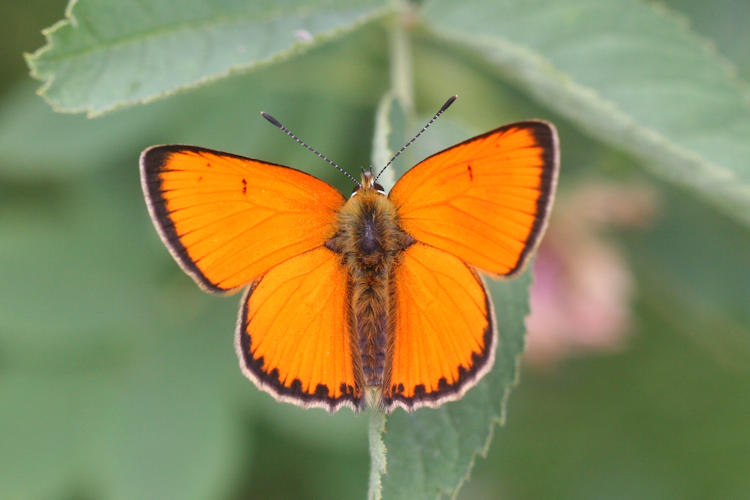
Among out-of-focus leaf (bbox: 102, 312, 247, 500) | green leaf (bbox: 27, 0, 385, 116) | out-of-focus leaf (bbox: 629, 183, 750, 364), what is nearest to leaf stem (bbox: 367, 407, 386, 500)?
green leaf (bbox: 27, 0, 385, 116)

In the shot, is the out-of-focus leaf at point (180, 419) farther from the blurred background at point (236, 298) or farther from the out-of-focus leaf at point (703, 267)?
the out-of-focus leaf at point (703, 267)

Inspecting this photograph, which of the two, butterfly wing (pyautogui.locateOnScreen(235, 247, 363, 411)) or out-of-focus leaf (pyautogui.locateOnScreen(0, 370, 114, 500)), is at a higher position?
butterfly wing (pyautogui.locateOnScreen(235, 247, 363, 411))

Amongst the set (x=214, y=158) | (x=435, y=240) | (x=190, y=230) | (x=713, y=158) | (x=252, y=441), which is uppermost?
(x=713, y=158)

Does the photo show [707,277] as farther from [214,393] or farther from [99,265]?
[99,265]

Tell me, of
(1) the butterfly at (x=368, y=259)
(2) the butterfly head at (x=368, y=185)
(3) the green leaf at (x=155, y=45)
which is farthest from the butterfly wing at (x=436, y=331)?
(3) the green leaf at (x=155, y=45)

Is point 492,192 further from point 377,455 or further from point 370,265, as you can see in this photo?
point 377,455

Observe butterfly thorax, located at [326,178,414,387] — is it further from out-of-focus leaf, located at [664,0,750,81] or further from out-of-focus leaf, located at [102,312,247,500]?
out-of-focus leaf, located at [664,0,750,81]

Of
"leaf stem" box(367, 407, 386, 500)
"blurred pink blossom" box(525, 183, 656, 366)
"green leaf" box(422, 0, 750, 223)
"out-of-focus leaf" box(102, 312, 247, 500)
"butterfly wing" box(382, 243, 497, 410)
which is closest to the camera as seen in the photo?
"leaf stem" box(367, 407, 386, 500)

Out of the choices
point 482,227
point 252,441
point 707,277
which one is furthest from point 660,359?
point 482,227
